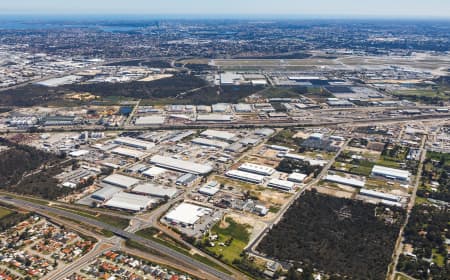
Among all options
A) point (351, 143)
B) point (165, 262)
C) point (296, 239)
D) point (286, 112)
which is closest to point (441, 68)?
point (286, 112)

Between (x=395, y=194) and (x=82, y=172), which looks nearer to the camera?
(x=395, y=194)

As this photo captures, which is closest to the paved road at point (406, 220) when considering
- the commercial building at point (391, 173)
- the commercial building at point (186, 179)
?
the commercial building at point (391, 173)

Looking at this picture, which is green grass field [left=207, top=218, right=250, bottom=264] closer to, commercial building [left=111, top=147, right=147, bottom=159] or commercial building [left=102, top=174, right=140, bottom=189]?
commercial building [left=102, top=174, right=140, bottom=189]

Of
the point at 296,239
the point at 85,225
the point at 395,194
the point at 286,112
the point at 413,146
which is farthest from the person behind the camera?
the point at 286,112

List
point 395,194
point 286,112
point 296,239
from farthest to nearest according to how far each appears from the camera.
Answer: point 286,112, point 395,194, point 296,239

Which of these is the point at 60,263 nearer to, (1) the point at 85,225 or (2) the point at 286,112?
(1) the point at 85,225

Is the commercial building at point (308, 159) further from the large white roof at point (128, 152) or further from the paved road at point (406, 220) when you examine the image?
the large white roof at point (128, 152)

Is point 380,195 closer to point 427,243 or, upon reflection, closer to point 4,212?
point 427,243
